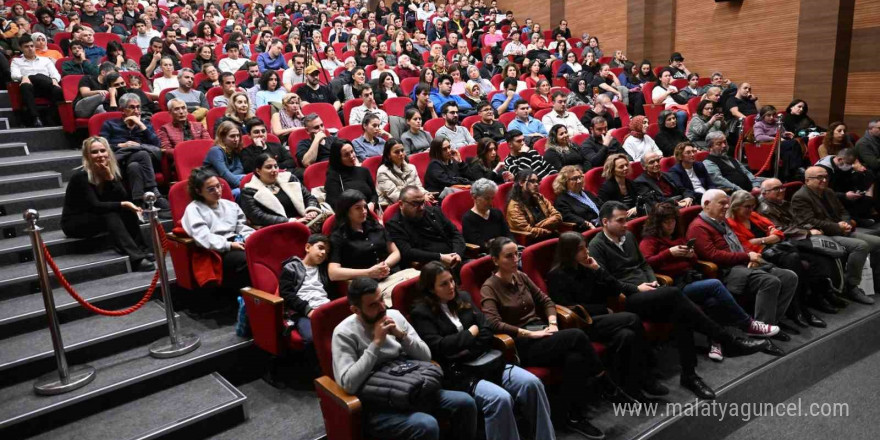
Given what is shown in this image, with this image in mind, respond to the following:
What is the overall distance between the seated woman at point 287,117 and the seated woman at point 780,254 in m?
2.53

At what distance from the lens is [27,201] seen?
2.74 metres

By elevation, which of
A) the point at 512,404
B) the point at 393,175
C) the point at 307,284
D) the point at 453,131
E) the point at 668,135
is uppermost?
the point at 453,131

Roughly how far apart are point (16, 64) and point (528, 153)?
3310 millimetres

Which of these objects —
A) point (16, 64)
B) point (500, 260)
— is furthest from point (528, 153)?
point (16, 64)

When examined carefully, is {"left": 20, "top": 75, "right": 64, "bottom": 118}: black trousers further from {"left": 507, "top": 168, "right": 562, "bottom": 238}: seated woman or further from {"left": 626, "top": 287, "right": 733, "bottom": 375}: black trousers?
{"left": 626, "top": 287, "right": 733, "bottom": 375}: black trousers

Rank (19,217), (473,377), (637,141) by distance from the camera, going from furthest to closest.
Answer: (637,141), (19,217), (473,377)

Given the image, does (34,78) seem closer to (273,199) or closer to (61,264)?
(61,264)

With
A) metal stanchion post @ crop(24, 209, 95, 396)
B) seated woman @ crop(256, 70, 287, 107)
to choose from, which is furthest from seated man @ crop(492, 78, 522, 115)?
metal stanchion post @ crop(24, 209, 95, 396)

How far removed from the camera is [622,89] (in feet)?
18.8

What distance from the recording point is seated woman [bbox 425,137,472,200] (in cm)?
308

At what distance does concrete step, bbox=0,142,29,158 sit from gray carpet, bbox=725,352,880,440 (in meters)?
3.77

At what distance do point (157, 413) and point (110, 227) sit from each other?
3.47ft

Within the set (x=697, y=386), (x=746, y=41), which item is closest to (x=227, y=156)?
(x=697, y=386)

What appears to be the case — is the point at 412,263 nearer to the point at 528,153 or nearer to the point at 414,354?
the point at 414,354
